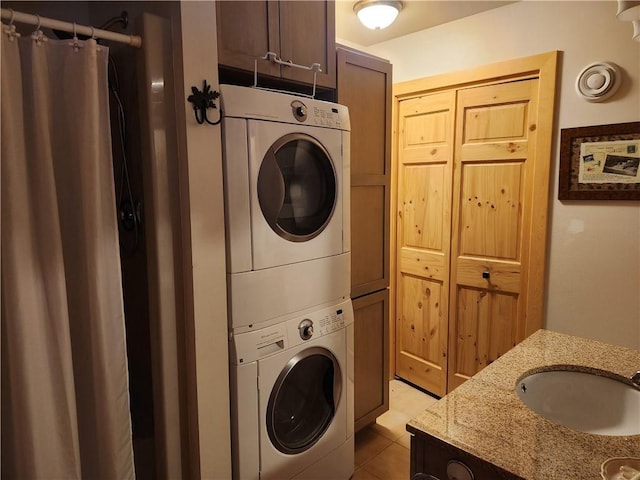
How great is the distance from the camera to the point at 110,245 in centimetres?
127

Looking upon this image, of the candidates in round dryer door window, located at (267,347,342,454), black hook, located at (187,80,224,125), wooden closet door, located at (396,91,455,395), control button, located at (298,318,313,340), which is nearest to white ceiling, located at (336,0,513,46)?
wooden closet door, located at (396,91,455,395)

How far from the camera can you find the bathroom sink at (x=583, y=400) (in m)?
1.20

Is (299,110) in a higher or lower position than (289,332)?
higher

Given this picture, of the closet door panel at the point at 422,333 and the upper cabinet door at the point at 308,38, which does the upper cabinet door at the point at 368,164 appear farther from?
the closet door panel at the point at 422,333

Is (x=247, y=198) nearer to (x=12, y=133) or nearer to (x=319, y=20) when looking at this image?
(x=12, y=133)

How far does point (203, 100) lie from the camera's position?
129cm

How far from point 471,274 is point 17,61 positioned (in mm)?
2393

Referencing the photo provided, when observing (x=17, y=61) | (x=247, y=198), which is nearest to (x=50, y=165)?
(x=17, y=61)

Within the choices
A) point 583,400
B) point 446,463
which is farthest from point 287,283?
point 583,400

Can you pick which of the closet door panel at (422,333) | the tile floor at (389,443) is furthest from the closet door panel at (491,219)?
the tile floor at (389,443)

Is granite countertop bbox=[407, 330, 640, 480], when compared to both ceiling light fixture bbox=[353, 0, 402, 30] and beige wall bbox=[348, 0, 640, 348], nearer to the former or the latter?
beige wall bbox=[348, 0, 640, 348]

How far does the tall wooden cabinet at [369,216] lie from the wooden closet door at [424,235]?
599 millimetres

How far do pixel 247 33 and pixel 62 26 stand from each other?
1.90ft

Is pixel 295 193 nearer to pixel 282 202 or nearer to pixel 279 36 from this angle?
pixel 282 202
